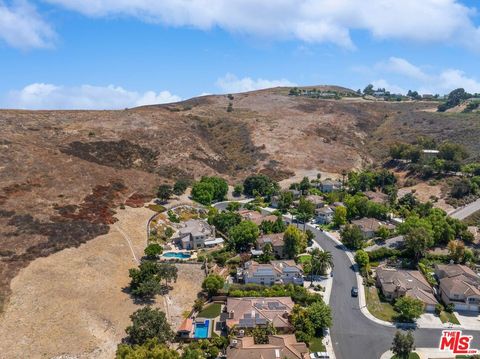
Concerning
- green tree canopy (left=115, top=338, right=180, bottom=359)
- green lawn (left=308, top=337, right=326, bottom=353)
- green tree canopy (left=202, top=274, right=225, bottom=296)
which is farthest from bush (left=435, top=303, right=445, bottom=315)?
green tree canopy (left=115, top=338, right=180, bottom=359)

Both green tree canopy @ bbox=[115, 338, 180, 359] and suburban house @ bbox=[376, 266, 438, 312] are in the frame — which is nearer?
green tree canopy @ bbox=[115, 338, 180, 359]

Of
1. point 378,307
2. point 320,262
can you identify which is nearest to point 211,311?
point 320,262

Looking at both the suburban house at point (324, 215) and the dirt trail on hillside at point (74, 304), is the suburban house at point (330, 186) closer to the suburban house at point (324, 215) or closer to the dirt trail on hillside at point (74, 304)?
the suburban house at point (324, 215)

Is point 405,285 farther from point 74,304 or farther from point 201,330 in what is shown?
point 74,304

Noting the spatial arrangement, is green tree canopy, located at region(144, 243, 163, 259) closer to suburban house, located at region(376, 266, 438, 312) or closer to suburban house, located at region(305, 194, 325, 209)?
suburban house, located at region(376, 266, 438, 312)

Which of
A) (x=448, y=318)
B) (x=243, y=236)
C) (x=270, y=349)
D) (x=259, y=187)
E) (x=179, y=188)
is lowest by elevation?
(x=270, y=349)

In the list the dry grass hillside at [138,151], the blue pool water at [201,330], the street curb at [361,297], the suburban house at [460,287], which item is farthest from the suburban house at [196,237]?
the suburban house at [460,287]
